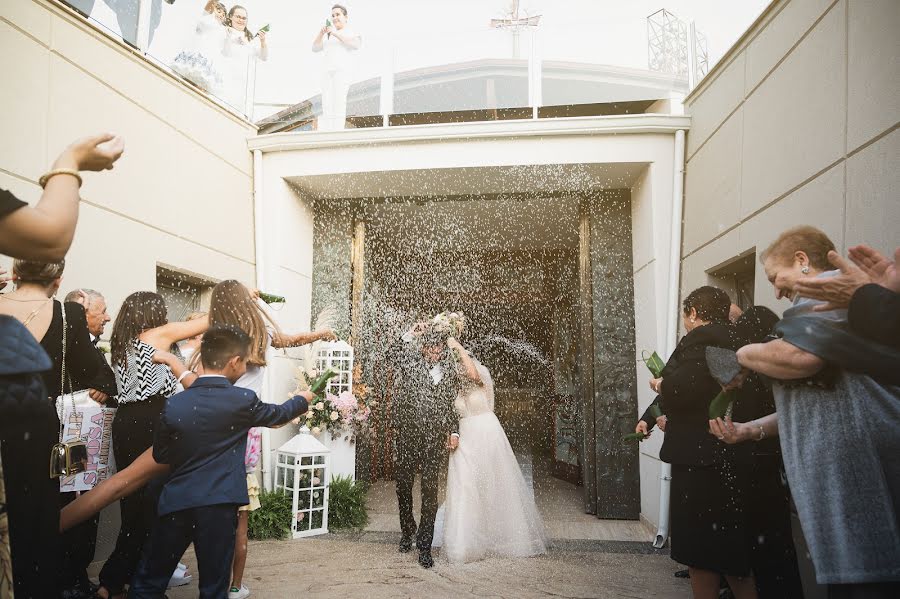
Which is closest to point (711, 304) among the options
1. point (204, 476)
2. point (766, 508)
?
point (766, 508)

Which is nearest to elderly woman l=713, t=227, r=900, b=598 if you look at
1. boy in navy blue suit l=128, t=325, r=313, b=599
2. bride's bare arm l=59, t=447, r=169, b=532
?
boy in navy blue suit l=128, t=325, r=313, b=599

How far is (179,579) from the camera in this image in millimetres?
4266

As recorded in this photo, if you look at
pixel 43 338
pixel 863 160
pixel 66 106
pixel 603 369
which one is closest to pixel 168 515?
pixel 43 338

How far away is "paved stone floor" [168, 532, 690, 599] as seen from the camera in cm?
420

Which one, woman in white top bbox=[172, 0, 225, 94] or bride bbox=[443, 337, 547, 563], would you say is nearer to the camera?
bride bbox=[443, 337, 547, 563]

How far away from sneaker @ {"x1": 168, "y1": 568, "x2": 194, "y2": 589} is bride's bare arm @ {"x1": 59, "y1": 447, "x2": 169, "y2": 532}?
58.2 inches

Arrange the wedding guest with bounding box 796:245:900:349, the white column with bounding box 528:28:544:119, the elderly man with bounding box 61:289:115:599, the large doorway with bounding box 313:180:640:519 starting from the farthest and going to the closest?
the white column with bounding box 528:28:544:119, the large doorway with bounding box 313:180:640:519, the elderly man with bounding box 61:289:115:599, the wedding guest with bounding box 796:245:900:349

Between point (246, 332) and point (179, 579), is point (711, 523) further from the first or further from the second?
point (179, 579)

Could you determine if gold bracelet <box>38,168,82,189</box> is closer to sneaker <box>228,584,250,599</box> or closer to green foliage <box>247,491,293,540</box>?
sneaker <box>228,584,250,599</box>

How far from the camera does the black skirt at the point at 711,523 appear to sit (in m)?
2.88

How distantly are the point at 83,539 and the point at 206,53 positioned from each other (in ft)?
16.9

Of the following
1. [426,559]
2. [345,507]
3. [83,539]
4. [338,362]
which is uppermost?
[338,362]

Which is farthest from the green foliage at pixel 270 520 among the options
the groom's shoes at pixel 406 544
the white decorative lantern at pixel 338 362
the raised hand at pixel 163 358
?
the raised hand at pixel 163 358

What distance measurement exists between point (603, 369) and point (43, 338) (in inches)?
218
